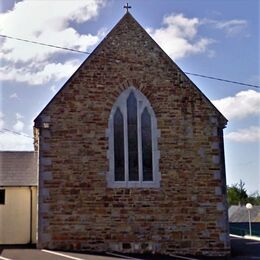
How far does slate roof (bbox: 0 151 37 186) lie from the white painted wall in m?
0.32

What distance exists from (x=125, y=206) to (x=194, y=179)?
2.71 meters

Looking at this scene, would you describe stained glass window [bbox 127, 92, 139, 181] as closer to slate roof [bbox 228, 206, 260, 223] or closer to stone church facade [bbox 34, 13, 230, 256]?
stone church facade [bbox 34, 13, 230, 256]

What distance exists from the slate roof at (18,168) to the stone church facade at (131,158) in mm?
3457

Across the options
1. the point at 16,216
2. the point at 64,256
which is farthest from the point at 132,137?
the point at 16,216

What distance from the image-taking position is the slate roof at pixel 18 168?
19.9 m

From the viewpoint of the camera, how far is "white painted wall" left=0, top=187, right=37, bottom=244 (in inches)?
761

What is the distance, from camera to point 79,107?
56.9 feet

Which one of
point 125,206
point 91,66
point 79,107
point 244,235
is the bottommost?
point 244,235

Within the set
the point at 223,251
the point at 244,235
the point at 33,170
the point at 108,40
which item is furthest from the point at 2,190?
the point at 244,235

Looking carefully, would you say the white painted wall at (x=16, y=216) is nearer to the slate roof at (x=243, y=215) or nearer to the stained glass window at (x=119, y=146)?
the stained glass window at (x=119, y=146)

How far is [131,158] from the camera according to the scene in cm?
1738

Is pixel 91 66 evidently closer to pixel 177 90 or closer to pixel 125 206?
pixel 177 90

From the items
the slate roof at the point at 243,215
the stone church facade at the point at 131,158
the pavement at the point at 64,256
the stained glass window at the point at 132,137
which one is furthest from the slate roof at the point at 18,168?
the slate roof at the point at 243,215

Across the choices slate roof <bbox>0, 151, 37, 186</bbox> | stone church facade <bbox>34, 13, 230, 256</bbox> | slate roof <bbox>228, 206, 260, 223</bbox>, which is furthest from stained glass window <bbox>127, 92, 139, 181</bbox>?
slate roof <bbox>228, 206, 260, 223</bbox>
